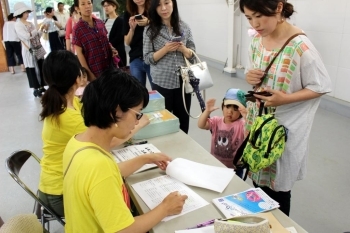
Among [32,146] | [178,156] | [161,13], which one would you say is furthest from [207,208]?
[32,146]

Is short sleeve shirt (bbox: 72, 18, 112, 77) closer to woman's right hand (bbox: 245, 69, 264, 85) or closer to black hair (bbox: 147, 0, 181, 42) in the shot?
black hair (bbox: 147, 0, 181, 42)

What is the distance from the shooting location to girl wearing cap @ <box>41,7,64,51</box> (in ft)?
23.7

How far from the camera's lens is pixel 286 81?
4.37 ft

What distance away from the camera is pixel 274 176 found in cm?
142

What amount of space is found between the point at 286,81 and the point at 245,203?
555mm

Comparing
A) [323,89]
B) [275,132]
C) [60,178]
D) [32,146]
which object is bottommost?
[32,146]

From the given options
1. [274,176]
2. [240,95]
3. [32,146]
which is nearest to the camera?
[274,176]

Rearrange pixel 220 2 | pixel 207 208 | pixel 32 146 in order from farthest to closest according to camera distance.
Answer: pixel 220 2, pixel 32 146, pixel 207 208

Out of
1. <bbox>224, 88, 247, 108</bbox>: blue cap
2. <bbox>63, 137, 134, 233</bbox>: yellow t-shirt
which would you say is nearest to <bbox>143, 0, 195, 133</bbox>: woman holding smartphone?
<bbox>224, 88, 247, 108</bbox>: blue cap

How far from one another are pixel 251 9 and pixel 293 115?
0.48 meters

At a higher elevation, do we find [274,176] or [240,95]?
[240,95]

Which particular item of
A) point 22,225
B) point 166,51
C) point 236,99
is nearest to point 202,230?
point 22,225

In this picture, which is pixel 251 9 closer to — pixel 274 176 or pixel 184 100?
pixel 274 176

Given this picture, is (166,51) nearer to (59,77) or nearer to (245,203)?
(59,77)
